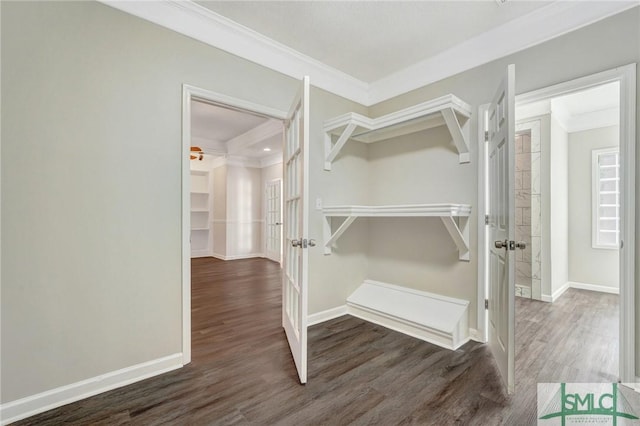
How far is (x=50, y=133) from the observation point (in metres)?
1.62

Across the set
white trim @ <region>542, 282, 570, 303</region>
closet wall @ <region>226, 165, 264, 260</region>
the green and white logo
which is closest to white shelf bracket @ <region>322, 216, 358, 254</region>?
the green and white logo

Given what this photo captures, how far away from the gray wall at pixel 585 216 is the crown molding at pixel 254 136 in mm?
4447

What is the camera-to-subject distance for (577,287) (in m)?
4.15

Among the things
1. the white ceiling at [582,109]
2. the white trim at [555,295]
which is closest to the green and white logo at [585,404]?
the white trim at [555,295]

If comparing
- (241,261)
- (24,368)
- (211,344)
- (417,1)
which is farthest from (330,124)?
(241,261)

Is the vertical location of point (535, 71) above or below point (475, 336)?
above

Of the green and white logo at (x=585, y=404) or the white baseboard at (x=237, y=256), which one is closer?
the green and white logo at (x=585, y=404)

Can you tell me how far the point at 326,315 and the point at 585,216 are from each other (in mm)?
4007

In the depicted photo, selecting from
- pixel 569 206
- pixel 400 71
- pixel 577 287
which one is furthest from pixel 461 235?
pixel 577 287

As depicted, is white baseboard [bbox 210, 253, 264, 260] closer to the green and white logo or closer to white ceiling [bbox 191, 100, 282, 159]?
white ceiling [bbox 191, 100, 282, 159]

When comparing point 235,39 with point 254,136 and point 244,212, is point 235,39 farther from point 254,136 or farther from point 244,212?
point 244,212

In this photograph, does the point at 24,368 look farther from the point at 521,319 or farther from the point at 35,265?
the point at 521,319

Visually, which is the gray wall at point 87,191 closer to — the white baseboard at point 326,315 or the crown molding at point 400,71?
the crown molding at point 400,71

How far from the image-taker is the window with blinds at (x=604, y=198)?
3.95 m
